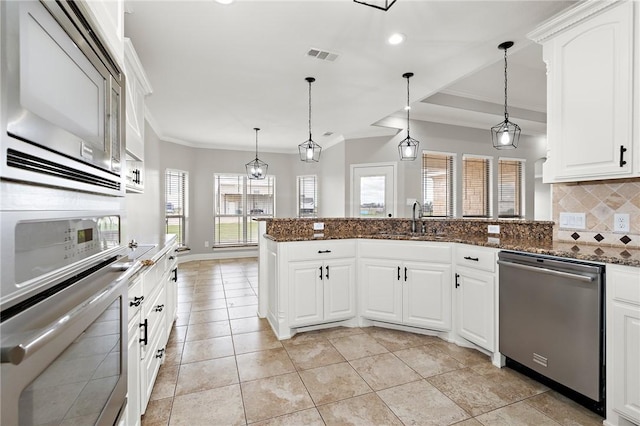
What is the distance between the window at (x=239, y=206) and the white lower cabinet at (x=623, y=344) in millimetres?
6783

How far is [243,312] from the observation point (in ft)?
11.8

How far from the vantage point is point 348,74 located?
134 inches

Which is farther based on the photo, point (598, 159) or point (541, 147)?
point (541, 147)

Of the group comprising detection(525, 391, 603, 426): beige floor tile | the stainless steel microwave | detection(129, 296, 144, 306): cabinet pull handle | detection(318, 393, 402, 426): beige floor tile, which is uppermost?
the stainless steel microwave

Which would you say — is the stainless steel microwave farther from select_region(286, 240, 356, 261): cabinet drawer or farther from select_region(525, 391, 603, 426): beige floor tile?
select_region(525, 391, 603, 426): beige floor tile


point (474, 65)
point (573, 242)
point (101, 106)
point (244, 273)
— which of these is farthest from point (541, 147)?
point (101, 106)

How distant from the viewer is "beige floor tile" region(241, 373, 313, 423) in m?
1.84

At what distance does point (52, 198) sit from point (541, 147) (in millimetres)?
7899

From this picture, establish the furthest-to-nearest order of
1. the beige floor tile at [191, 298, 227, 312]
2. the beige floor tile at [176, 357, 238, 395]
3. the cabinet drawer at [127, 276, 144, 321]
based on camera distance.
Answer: the beige floor tile at [191, 298, 227, 312], the beige floor tile at [176, 357, 238, 395], the cabinet drawer at [127, 276, 144, 321]

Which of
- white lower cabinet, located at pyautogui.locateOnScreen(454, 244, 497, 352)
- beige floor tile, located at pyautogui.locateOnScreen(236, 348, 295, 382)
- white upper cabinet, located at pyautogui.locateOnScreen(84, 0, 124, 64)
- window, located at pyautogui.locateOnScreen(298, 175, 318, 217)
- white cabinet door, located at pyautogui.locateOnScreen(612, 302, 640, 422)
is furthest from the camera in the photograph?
window, located at pyautogui.locateOnScreen(298, 175, 318, 217)

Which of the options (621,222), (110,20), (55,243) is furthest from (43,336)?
(621,222)

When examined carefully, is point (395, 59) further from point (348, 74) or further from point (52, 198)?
point (52, 198)

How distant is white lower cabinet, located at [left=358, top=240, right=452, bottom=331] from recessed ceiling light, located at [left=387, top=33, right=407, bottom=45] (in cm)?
184

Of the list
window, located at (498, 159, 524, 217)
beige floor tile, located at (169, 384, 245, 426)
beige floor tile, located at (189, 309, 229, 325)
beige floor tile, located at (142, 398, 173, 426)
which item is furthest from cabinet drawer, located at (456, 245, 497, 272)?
window, located at (498, 159, 524, 217)
